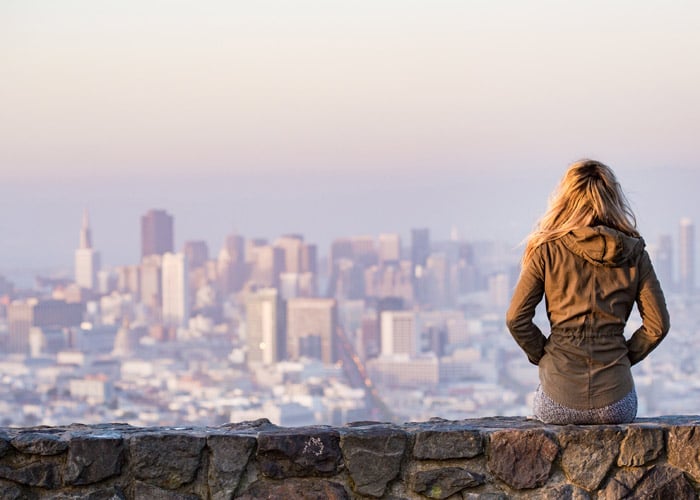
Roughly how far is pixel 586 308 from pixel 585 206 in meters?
0.27

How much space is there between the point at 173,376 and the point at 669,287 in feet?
133

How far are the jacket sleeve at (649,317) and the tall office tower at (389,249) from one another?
12305 cm

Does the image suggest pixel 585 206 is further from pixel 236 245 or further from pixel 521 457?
pixel 236 245

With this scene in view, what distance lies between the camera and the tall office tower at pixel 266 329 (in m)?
103

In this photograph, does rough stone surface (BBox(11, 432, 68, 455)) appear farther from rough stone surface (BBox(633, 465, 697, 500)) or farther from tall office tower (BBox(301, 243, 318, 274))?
tall office tower (BBox(301, 243, 318, 274))

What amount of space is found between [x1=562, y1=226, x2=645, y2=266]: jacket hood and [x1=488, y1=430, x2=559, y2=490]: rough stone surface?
0.48 meters

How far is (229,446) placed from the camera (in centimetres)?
317

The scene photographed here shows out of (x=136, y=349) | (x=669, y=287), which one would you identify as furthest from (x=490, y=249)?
(x=136, y=349)

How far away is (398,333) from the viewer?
10262cm

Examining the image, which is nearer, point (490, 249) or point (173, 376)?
point (173, 376)

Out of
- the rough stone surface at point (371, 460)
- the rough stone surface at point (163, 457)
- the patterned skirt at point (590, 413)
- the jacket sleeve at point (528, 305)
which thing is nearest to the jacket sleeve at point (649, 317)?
the patterned skirt at point (590, 413)

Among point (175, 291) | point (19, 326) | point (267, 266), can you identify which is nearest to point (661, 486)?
point (19, 326)

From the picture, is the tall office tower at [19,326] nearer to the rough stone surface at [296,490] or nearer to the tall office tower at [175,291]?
the tall office tower at [175,291]

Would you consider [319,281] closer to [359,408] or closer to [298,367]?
[298,367]
